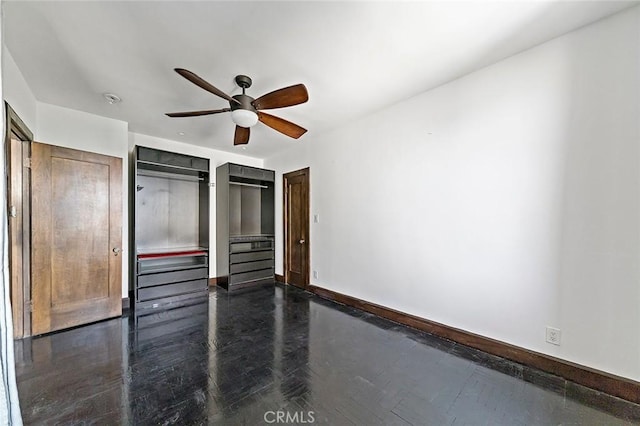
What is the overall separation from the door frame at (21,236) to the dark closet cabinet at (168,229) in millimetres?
1017

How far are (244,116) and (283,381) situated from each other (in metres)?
2.36

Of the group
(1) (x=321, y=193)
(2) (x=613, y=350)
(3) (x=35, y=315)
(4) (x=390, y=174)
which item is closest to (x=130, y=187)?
(3) (x=35, y=315)

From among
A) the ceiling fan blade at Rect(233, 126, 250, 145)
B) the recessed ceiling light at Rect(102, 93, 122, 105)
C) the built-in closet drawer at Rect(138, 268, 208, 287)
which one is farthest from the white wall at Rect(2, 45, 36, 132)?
the built-in closet drawer at Rect(138, 268, 208, 287)

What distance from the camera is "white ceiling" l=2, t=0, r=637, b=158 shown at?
175cm

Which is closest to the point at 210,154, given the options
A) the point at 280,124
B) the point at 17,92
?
the point at 17,92

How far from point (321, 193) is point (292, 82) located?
1.95m

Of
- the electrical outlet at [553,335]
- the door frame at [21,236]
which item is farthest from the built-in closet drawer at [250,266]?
the electrical outlet at [553,335]

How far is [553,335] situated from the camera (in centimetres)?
207

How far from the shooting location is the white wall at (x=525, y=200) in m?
1.81

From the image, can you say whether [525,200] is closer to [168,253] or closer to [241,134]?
[241,134]

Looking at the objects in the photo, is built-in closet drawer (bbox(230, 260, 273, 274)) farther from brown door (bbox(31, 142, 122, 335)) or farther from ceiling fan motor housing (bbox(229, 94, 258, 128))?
ceiling fan motor housing (bbox(229, 94, 258, 128))

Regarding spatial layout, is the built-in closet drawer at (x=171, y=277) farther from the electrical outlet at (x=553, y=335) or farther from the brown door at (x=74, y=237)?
the electrical outlet at (x=553, y=335)

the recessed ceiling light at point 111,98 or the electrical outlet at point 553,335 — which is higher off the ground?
the recessed ceiling light at point 111,98

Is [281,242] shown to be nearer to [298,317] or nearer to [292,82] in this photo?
Answer: [298,317]
